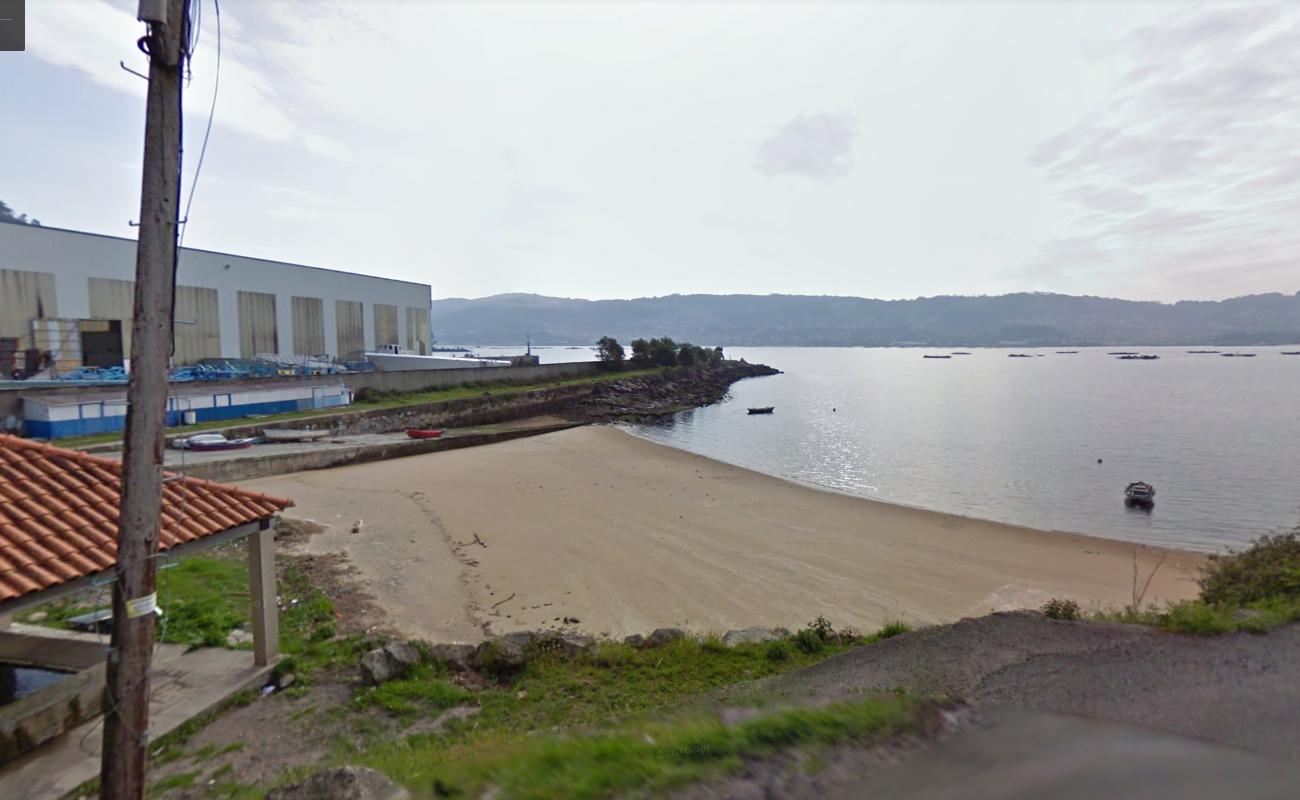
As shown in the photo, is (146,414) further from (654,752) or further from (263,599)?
(263,599)

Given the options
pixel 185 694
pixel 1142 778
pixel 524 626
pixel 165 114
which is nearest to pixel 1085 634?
pixel 1142 778

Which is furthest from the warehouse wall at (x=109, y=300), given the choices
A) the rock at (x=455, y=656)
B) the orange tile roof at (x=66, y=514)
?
the rock at (x=455, y=656)

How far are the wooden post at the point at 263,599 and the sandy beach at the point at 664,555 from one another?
246 cm

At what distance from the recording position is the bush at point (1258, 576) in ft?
24.1

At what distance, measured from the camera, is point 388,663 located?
7.27 meters

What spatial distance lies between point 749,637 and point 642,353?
69.7 m

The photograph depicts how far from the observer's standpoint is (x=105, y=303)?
3494 centimetres

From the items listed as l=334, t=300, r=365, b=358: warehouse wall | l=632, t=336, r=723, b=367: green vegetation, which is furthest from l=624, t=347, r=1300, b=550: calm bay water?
l=334, t=300, r=365, b=358: warehouse wall

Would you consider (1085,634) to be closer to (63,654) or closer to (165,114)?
(165,114)

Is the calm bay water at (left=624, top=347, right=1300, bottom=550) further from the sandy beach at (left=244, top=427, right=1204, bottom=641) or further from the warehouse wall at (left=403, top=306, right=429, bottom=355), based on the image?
the warehouse wall at (left=403, top=306, right=429, bottom=355)

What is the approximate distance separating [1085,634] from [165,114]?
8.68 m

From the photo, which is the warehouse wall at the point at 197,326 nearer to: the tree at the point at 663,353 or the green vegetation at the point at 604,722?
the green vegetation at the point at 604,722

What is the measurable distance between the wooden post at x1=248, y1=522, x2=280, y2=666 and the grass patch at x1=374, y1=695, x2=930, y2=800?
4.12 meters

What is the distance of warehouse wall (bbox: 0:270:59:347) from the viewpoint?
31.0m
